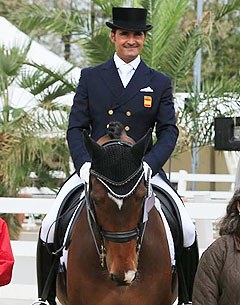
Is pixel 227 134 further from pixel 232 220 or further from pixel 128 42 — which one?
pixel 232 220

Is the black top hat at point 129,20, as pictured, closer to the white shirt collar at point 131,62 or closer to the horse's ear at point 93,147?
the white shirt collar at point 131,62

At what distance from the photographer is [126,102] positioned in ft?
20.6

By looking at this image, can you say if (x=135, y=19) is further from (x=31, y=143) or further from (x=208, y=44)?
(x=208, y=44)

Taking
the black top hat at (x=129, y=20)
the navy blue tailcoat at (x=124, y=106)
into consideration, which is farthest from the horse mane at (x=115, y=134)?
the black top hat at (x=129, y=20)

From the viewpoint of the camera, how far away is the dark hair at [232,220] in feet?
16.8

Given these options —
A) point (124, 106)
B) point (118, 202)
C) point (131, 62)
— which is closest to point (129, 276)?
point (118, 202)

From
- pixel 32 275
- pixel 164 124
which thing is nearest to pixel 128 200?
pixel 164 124

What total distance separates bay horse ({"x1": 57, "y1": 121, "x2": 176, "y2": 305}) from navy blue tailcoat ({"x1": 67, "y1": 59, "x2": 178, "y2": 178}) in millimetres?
553

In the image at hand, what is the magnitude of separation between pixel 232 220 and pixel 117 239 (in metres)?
0.69

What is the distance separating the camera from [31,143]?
12516 mm

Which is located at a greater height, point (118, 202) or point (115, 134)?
point (115, 134)

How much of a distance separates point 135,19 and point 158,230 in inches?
59.8

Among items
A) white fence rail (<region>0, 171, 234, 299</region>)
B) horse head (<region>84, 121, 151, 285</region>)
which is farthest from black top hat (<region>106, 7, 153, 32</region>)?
white fence rail (<region>0, 171, 234, 299</region>)

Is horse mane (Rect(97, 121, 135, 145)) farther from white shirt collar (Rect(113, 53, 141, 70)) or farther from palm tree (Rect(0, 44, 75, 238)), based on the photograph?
palm tree (Rect(0, 44, 75, 238))
